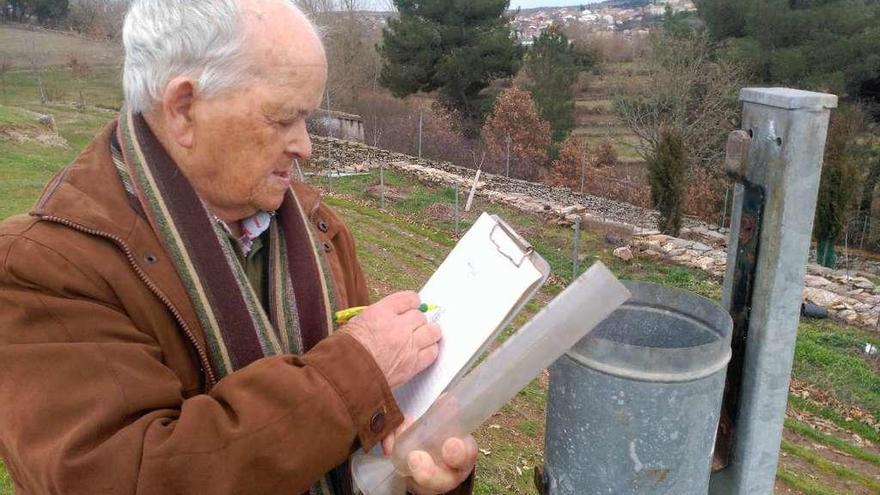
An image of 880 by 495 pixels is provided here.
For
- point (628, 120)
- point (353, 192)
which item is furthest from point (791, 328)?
point (628, 120)

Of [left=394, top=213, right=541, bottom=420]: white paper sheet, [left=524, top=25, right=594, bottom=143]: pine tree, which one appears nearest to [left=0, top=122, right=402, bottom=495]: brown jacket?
[left=394, top=213, right=541, bottom=420]: white paper sheet

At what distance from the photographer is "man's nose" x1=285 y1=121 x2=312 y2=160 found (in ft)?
4.86

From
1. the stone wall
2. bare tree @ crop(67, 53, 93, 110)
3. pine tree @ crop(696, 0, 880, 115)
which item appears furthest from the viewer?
bare tree @ crop(67, 53, 93, 110)

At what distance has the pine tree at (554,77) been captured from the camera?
1023 inches

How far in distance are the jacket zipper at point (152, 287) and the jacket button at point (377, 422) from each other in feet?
1.16

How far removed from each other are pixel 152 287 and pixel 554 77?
26.4 meters

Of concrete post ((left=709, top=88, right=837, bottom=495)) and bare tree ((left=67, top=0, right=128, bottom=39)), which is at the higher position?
bare tree ((left=67, top=0, right=128, bottom=39))

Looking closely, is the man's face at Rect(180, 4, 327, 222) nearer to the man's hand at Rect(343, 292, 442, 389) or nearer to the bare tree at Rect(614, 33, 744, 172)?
the man's hand at Rect(343, 292, 442, 389)

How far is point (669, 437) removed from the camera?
1.16 metres

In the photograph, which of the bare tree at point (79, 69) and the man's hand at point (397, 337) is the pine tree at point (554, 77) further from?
the man's hand at point (397, 337)

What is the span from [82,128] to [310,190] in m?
23.0

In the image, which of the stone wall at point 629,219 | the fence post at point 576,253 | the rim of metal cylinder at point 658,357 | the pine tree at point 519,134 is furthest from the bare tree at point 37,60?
the rim of metal cylinder at point 658,357

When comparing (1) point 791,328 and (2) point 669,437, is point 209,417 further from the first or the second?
(1) point 791,328

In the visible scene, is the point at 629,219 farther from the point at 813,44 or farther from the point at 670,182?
the point at 813,44
